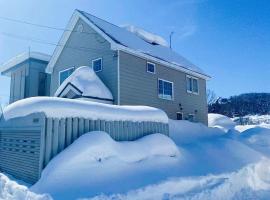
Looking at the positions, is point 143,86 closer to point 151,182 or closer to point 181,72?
point 181,72

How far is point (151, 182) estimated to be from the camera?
6531mm

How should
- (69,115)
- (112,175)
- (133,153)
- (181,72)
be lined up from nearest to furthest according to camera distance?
(112,175), (69,115), (133,153), (181,72)

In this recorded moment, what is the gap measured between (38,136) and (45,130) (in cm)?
28

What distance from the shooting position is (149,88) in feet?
55.6

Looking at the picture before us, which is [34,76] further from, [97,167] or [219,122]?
[219,122]

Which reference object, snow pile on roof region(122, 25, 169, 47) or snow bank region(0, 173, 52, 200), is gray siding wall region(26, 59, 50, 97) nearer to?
snow pile on roof region(122, 25, 169, 47)

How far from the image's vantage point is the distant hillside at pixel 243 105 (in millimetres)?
51000

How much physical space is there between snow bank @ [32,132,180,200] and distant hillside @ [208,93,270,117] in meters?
44.0

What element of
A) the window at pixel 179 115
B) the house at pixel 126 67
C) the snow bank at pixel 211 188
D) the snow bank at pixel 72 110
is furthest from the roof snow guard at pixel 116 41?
the snow bank at pixel 211 188

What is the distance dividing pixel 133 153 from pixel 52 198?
9.25 feet

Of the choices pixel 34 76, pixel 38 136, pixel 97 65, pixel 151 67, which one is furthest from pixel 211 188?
pixel 34 76

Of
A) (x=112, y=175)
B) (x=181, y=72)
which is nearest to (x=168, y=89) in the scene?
(x=181, y=72)

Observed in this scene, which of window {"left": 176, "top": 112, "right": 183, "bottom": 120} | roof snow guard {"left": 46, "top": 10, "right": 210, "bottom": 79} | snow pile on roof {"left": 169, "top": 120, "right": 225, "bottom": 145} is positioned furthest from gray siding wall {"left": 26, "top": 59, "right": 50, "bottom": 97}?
snow pile on roof {"left": 169, "top": 120, "right": 225, "bottom": 145}

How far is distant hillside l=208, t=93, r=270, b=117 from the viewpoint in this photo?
51.0 metres
